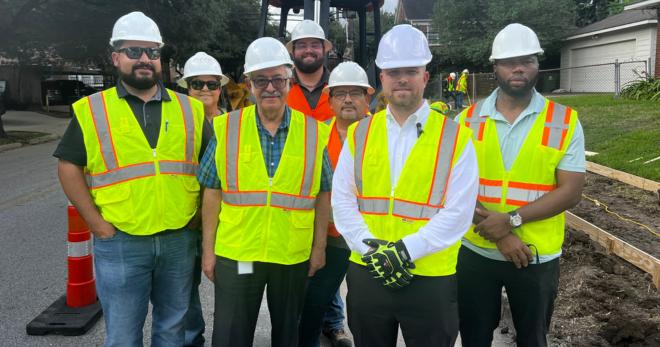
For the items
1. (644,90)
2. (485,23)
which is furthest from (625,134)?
(485,23)

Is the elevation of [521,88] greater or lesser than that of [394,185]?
greater

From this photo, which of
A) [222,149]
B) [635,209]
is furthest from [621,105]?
[222,149]

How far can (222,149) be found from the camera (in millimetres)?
2893

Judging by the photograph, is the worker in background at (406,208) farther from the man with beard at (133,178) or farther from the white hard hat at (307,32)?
the white hard hat at (307,32)

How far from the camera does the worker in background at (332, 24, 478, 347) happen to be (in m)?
2.48

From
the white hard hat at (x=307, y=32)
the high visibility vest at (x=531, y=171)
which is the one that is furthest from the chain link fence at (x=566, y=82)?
the high visibility vest at (x=531, y=171)

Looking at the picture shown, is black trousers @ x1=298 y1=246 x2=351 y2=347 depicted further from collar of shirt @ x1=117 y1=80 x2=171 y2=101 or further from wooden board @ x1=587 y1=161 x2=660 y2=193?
wooden board @ x1=587 y1=161 x2=660 y2=193

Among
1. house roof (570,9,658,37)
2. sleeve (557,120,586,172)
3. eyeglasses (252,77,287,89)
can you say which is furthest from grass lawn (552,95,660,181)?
house roof (570,9,658,37)

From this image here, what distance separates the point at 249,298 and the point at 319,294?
719mm

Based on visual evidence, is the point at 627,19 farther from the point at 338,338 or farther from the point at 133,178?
the point at 133,178

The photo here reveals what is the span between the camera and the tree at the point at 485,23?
33000 millimetres

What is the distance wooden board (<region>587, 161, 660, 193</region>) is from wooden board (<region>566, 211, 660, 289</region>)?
175 cm

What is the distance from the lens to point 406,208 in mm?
2547

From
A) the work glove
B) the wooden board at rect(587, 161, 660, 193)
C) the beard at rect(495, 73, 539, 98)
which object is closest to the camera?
the work glove
